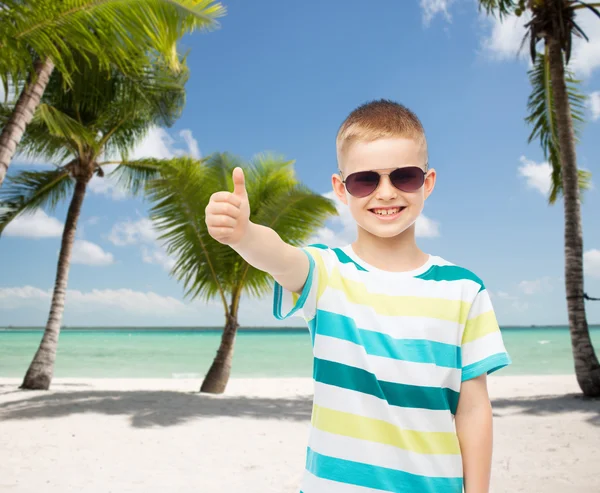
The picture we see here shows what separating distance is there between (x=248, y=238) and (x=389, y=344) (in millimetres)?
416

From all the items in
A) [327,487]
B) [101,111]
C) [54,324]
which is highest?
[101,111]

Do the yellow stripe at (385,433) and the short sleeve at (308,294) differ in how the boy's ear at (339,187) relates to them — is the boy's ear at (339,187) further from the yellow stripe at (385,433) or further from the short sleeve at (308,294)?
the yellow stripe at (385,433)

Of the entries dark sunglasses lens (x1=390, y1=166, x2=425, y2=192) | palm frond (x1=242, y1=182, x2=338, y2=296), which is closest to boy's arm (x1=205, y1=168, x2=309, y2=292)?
dark sunglasses lens (x1=390, y1=166, x2=425, y2=192)

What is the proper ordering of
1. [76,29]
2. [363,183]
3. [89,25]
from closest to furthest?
[363,183]
[76,29]
[89,25]

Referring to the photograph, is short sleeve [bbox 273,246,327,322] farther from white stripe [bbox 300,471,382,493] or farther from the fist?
white stripe [bbox 300,471,382,493]

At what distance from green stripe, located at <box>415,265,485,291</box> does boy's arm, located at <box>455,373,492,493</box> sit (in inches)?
9.8

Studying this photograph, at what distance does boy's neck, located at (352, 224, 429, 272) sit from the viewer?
4.52 ft

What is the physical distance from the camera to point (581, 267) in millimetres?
8852

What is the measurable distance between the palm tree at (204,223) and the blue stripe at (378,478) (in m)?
8.57

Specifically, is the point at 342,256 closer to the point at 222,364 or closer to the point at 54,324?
the point at 222,364

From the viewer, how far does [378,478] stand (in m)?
1.16

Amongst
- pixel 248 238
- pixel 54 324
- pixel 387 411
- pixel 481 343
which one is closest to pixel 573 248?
pixel 481 343

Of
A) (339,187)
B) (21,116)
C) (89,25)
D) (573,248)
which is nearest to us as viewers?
(339,187)

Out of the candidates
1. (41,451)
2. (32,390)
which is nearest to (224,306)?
(32,390)
